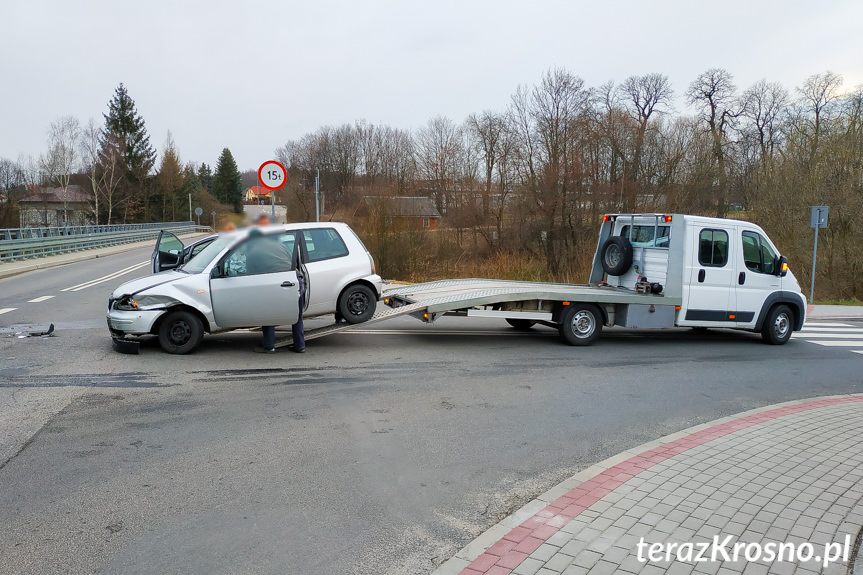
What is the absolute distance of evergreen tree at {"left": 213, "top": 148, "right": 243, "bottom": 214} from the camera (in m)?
1.62

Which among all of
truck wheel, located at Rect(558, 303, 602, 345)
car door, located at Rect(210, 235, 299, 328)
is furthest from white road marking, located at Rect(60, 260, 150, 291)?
truck wheel, located at Rect(558, 303, 602, 345)

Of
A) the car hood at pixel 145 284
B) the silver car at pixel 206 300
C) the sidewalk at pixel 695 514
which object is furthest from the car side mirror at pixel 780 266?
the car hood at pixel 145 284

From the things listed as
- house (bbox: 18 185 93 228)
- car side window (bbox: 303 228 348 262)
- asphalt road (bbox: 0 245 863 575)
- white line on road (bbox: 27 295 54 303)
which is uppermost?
house (bbox: 18 185 93 228)

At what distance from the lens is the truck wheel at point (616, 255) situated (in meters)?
11.7

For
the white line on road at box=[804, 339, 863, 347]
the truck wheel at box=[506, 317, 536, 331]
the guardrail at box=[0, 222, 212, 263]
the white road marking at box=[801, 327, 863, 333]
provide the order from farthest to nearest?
the guardrail at box=[0, 222, 212, 263] → the white road marking at box=[801, 327, 863, 333] → the truck wheel at box=[506, 317, 536, 331] → the white line on road at box=[804, 339, 863, 347]

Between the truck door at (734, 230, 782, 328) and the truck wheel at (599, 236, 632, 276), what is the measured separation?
194cm

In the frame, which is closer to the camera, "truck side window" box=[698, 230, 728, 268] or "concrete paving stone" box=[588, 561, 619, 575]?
"concrete paving stone" box=[588, 561, 619, 575]

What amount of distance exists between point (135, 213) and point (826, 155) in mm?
57186

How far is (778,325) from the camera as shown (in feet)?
39.2

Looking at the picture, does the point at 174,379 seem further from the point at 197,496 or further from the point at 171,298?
the point at 197,496

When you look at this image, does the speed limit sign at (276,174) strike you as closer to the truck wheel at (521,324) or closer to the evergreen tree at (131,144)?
the truck wheel at (521,324)

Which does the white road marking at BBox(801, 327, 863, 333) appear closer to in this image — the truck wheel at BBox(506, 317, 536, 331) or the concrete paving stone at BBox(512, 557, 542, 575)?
the truck wheel at BBox(506, 317, 536, 331)

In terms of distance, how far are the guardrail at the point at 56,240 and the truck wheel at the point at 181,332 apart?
35.7 ft

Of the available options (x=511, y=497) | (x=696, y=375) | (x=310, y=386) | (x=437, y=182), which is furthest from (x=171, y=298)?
(x=437, y=182)
